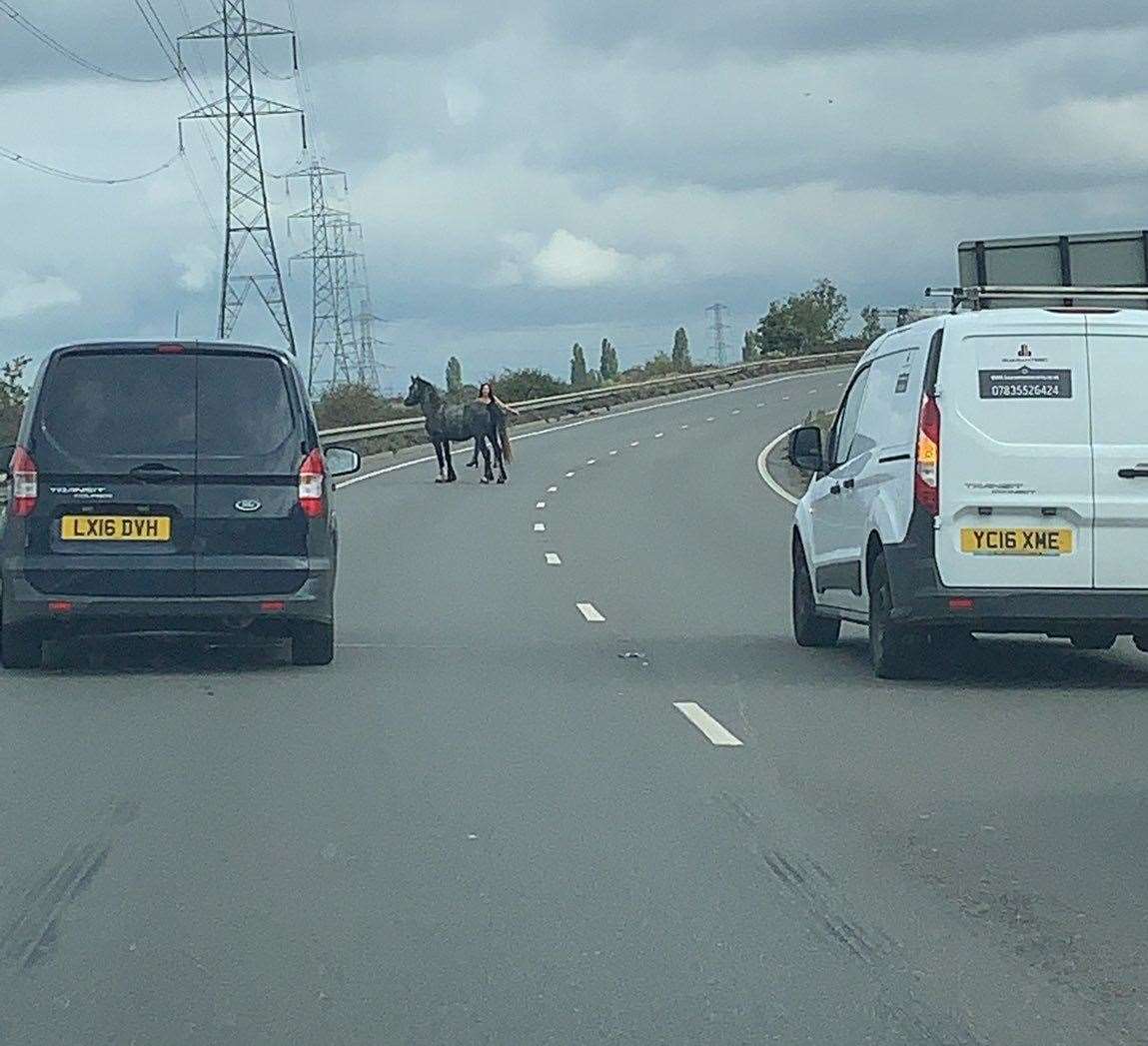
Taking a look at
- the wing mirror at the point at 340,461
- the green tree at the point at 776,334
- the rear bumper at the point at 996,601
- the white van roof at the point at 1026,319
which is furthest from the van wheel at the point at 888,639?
the green tree at the point at 776,334

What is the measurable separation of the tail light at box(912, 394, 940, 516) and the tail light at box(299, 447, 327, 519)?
358cm

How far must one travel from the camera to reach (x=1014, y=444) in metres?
12.8

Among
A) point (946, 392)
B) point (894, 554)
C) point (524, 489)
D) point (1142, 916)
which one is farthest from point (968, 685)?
point (524, 489)

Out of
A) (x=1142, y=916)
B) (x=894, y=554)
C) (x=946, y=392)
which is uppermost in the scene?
(x=946, y=392)

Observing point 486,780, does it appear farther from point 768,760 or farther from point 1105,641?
point 1105,641

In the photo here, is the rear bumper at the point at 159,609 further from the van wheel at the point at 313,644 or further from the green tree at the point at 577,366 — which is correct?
the green tree at the point at 577,366

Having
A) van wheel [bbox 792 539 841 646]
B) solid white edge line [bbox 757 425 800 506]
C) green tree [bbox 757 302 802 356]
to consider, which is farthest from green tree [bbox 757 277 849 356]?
van wheel [bbox 792 539 841 646]

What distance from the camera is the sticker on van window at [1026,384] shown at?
12773 mm

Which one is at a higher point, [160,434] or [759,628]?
[160,434]

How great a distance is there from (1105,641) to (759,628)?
12.0ft

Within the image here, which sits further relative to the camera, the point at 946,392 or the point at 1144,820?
the point at 946,392

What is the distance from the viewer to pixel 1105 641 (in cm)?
1439

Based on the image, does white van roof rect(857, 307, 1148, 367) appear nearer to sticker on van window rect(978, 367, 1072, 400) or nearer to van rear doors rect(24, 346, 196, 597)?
sticker on van window rect(978, 367, 1072, 400)

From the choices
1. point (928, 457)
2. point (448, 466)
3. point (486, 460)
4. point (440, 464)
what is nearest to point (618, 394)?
point (440, 464)
